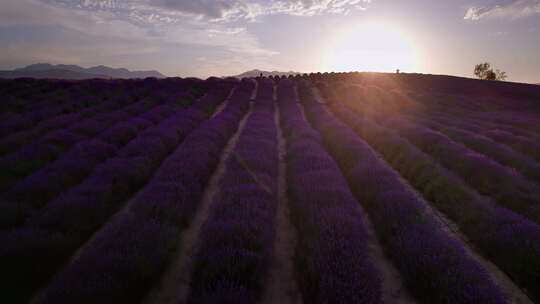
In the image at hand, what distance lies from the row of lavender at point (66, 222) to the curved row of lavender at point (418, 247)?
4052 mm

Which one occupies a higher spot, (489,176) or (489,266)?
(489,176)

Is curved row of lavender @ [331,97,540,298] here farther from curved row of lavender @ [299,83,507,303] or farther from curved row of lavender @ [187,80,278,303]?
curved row of lavender @ [187,80,278,303]

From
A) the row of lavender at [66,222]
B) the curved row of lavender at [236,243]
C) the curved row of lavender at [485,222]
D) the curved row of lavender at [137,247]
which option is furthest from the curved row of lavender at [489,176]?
the row of lavender at [66,222]

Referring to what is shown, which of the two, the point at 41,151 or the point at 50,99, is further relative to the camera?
the point at 50,99

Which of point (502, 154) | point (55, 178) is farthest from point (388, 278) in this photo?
point (502, 154)

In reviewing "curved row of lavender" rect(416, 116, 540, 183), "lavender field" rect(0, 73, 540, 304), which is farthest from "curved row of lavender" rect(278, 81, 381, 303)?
"curved row of lavender" rect(416, 116, 540, 183)

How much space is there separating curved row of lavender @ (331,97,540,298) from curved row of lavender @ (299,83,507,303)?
1.76ft

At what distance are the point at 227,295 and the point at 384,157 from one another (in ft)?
24.2

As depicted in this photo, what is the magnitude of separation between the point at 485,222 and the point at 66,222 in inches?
236

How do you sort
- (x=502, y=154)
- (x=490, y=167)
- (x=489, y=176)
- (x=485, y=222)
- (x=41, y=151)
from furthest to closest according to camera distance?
(x=502, y=154) → (x=41, y=151) → (x=490, y=167) → (x=489, y=176) → (x=485, y=222)

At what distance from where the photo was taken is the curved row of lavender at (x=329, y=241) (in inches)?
105

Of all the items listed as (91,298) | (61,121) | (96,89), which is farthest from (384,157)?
(96,89)

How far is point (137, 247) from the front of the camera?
3.26m

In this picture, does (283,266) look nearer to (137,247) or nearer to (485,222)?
(137,247)
